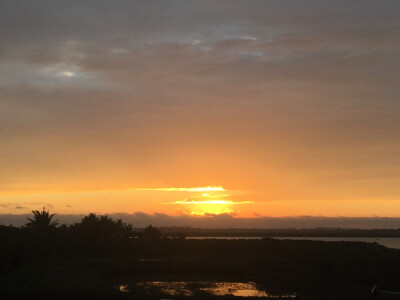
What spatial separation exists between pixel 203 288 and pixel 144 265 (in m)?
12.7

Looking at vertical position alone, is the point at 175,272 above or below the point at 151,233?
below

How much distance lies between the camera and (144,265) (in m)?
44.7

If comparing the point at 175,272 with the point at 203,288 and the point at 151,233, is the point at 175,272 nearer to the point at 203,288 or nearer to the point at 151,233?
the point at 203,288

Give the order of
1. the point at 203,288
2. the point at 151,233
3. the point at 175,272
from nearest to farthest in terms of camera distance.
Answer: the point at 203,288 → the point at 175,272 → the point at 151,233

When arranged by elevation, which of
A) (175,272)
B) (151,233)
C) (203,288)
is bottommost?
(203,288)

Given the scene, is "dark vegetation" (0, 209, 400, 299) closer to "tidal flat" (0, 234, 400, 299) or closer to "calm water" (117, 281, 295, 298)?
"tidal flat" (0, 234, 400, 299)

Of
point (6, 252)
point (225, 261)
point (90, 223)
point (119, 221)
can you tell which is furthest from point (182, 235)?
point (6, 252)

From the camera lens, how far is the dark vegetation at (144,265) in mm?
31203

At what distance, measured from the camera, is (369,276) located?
41688 mm

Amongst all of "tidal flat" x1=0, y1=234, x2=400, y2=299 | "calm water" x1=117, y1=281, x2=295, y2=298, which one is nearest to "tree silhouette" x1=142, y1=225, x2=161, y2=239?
"tidal flat" x1=0, y1=234, x2=400, y2=299

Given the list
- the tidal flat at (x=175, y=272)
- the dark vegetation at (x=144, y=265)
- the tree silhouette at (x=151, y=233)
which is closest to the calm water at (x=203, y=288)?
the tidal flat at (x=175, y=272)

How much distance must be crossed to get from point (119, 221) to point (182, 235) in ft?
33.8

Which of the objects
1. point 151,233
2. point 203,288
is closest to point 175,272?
point 203,288

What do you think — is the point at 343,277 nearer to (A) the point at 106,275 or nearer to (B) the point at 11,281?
(A) the point at 106,275
